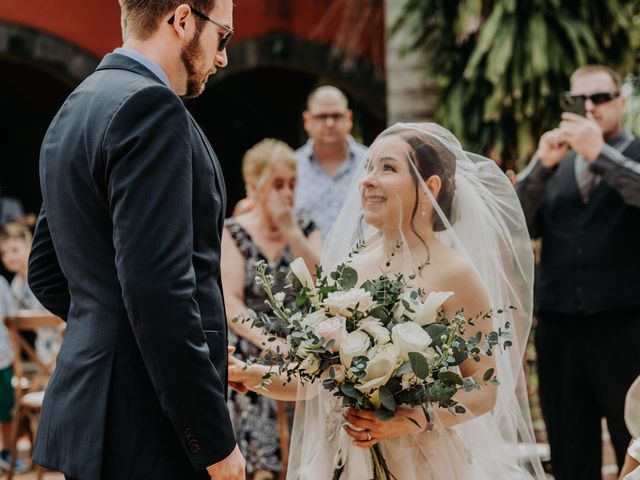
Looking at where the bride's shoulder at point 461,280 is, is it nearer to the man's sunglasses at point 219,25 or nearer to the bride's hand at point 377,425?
the bride's hand at point 377,425

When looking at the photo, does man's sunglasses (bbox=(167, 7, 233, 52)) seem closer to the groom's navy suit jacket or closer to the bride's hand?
the groom's navy suit jacket

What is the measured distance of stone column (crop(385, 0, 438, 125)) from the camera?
8.14 meters

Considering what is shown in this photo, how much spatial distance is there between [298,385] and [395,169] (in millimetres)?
693

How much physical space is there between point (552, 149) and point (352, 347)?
2441mm

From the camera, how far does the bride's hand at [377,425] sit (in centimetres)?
273

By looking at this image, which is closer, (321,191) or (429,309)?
(429,309)

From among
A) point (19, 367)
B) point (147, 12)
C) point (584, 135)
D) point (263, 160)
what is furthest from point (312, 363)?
point (19, 367)

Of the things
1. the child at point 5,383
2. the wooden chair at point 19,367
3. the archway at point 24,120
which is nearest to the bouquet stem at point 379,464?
the wooden chair at point 19,367

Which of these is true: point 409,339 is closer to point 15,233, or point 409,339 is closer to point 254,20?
point 15,233

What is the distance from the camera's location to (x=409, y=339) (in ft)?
8.63

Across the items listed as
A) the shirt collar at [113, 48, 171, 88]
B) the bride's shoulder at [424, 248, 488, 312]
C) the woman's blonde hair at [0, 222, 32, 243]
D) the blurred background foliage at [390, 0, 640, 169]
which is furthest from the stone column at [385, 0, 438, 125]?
the shirt collar at [113, 48, 171, 88]

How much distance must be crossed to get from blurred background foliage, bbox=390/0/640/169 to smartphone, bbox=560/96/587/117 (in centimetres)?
233

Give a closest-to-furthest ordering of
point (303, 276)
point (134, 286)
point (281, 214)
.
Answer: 1. point (134, 286)
2. point (303, 276)
3. point (281, 214)

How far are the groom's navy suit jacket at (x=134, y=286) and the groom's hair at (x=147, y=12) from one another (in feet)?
0.25
